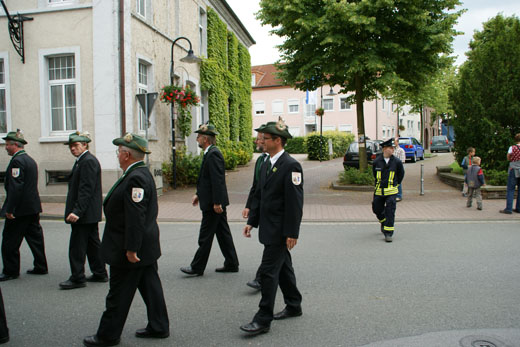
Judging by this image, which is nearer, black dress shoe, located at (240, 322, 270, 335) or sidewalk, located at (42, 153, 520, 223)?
black dress shoe, located at (240, 322, 270, 335)

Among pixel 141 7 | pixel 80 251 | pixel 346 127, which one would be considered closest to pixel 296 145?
pixel 346 127

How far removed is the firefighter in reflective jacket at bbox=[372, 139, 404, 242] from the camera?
24.2 feet

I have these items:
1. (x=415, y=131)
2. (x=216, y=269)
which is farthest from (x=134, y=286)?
(x=415, y=131)

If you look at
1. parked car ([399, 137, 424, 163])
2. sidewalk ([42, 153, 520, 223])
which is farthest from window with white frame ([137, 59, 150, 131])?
parked car ([399, 137, 424, 163])

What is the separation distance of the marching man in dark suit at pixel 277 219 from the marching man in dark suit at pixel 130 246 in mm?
865

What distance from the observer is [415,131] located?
60.9m

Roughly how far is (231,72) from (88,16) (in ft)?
37.0

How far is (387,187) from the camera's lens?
24.6 feet

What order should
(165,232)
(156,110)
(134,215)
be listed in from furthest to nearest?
(156,110) → (165,232) → (134,215)

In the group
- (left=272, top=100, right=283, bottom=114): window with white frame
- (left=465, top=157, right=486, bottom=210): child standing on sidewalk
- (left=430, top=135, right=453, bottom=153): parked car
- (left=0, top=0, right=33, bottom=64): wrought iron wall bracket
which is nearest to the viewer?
(left=465, top=157, right=486, bottom=210): child standing on sidewalk

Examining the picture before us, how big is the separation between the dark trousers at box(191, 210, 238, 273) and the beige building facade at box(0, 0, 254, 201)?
7.32 meters

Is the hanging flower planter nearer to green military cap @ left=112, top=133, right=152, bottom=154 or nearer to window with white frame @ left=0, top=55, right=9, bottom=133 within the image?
window with white frame @ left=0, top=55, right=9, bottom=133

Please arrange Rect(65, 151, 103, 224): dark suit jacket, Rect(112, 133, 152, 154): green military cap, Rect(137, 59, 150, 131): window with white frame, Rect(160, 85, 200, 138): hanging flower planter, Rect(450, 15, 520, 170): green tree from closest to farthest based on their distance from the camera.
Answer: Rect(112, 133, 152, 154): green military cap → Rect(65, 151, 103, 224): dark suit jacket → Rect(450, 15, 520, 170): green tree → Rect(137, 59, 150, 131): window with white frame → Rect(160, 85, 200, 138): hanging flower planter

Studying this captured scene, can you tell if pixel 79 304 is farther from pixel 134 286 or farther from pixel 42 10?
pixel 42 10
